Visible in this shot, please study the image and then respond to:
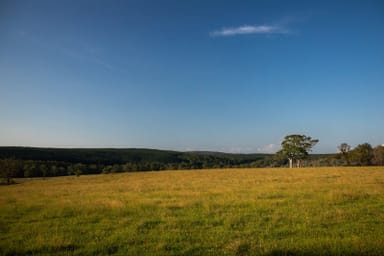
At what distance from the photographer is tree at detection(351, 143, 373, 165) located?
74.3 meters

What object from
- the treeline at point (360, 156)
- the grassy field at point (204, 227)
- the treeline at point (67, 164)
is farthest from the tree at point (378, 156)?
the grassy field at point (204, 227)

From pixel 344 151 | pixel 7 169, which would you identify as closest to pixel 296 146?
pixel 344 151

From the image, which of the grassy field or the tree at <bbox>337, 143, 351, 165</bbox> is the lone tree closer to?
the tree at <bbox>337, 143, 351, 165</bbox>

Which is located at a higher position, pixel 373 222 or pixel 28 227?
pixel 373 222

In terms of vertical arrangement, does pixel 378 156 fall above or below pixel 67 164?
above

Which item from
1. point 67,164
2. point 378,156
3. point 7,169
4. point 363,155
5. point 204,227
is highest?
point 363,155

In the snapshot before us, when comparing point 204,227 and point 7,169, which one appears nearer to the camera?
point 204,227

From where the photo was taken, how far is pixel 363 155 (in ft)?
244

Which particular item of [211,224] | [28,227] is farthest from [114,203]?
[211,224]

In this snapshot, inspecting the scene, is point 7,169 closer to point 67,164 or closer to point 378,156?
point 67,164

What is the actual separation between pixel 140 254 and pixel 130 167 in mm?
83951

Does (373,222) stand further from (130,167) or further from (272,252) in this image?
(130,167)

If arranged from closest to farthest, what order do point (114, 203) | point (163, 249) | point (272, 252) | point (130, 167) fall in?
point (272, 252) < point (163, 249) < point (114, 203) < point (130, 167)

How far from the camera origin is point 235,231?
962 centimetres
